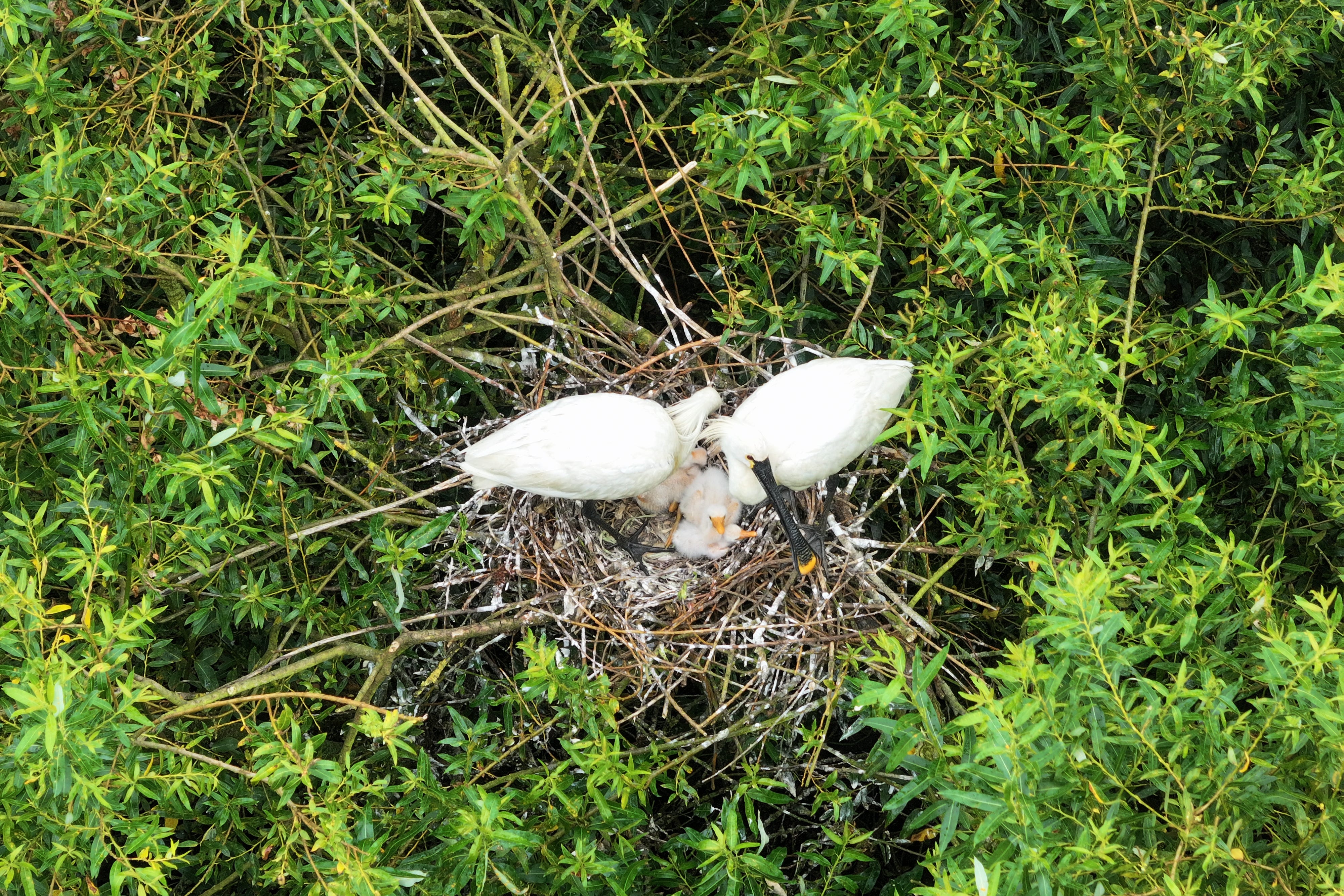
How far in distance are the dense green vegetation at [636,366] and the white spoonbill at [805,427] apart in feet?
0.60

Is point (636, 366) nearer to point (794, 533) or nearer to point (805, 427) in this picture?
point (805, 427)

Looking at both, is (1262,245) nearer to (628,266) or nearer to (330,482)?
(628,266)

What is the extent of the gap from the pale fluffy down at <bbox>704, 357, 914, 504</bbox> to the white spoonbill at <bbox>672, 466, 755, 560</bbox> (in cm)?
42

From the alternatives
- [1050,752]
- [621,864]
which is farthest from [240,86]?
[1050,752]

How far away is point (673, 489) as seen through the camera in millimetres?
4246

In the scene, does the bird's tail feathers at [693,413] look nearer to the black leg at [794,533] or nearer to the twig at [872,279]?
the black leg at [794,533]

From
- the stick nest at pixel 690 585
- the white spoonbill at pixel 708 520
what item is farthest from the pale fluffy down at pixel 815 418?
the white spoonbill at pixel 708 520

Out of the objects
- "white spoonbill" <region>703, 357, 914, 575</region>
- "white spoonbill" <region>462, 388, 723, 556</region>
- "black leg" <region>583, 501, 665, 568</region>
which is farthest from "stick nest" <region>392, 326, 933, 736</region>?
"white spoonbill" <region>462, 388, 723, 556</region>

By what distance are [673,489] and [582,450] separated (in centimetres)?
92

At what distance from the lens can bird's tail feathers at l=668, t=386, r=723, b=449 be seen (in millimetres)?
3719

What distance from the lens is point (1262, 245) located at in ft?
12.3

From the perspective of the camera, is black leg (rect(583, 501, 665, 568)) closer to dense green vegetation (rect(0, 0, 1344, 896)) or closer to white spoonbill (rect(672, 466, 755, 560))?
white spoonbill (rect(672, 466, 755, 560))

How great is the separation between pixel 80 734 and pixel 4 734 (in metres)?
0.55

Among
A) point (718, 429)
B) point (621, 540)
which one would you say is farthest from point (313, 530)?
point (718, 429)
